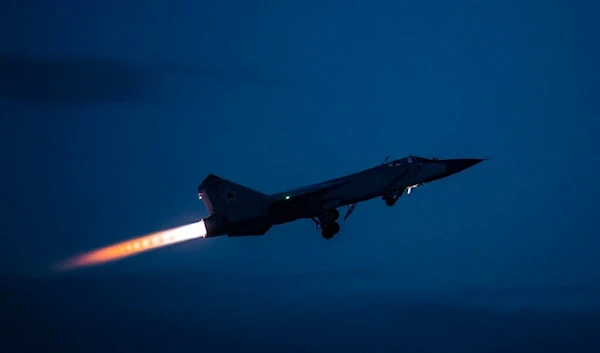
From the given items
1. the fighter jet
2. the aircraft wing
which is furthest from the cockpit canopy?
the aircraft wing

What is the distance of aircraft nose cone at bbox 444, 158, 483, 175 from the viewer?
7188cm

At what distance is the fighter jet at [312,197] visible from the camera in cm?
6594

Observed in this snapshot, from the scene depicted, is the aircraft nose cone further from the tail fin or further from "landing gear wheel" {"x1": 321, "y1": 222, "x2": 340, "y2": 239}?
the tail fin

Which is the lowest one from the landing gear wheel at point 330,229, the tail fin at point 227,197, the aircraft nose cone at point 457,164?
the landing gear wheel at point 330,229

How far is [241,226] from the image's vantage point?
66.2 m

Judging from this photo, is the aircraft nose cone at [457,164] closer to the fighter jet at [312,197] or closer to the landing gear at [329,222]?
the fighter jet at [312,197]

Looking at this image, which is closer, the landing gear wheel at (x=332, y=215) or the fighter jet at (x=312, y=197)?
the fighter jet at (x=312, y=197)

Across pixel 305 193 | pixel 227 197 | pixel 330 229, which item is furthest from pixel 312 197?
pixel 227 197

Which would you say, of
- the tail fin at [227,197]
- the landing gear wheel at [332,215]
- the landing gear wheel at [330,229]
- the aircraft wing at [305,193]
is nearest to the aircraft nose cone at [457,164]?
the aircraft wing at [305,193]

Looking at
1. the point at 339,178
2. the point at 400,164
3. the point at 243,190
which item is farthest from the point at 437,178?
the point at 243,190

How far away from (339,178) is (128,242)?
18.7 metres

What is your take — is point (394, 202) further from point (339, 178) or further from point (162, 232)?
point (162, 232)

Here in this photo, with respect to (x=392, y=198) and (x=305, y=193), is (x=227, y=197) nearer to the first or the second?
(x=305, y=193)

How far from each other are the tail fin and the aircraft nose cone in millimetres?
15363
